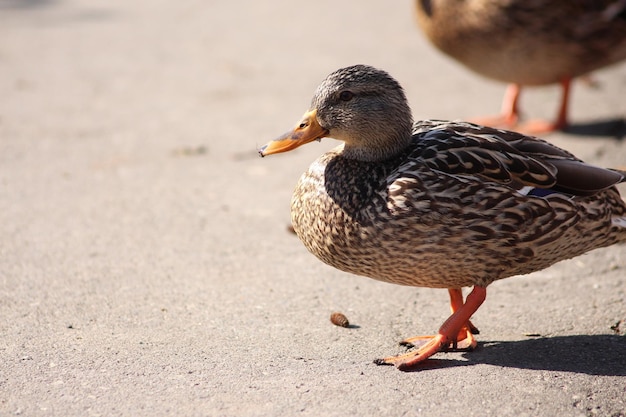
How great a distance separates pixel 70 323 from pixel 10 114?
3973 mm

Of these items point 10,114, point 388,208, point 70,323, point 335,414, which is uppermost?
point 388,208

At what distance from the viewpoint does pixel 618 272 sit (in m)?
4.96

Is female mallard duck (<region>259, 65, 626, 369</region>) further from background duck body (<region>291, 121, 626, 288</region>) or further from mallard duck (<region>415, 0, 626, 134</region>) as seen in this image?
mallard duck (<region>415, 0, 626, 134</region>)

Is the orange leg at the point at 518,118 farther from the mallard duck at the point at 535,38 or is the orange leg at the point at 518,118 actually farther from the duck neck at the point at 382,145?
the duck neck at the point at 382,145

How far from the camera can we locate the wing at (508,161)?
388cm

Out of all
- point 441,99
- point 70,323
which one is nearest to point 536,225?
point 70,323

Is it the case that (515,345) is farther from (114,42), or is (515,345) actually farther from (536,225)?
(114,42)

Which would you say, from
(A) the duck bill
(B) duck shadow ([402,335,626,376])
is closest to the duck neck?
(A) the duck bill

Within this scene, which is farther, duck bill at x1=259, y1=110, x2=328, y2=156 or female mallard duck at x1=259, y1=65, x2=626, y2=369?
duck bill at x1=259, y1=110, x2=328, y2=156

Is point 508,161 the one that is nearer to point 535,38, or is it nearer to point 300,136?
point 300,136

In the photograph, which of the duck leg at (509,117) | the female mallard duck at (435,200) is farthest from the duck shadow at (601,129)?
the female mallard duck at (435,200)

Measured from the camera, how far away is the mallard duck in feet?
22.9

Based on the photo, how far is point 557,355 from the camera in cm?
399

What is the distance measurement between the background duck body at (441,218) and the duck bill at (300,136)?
0.54 ft
